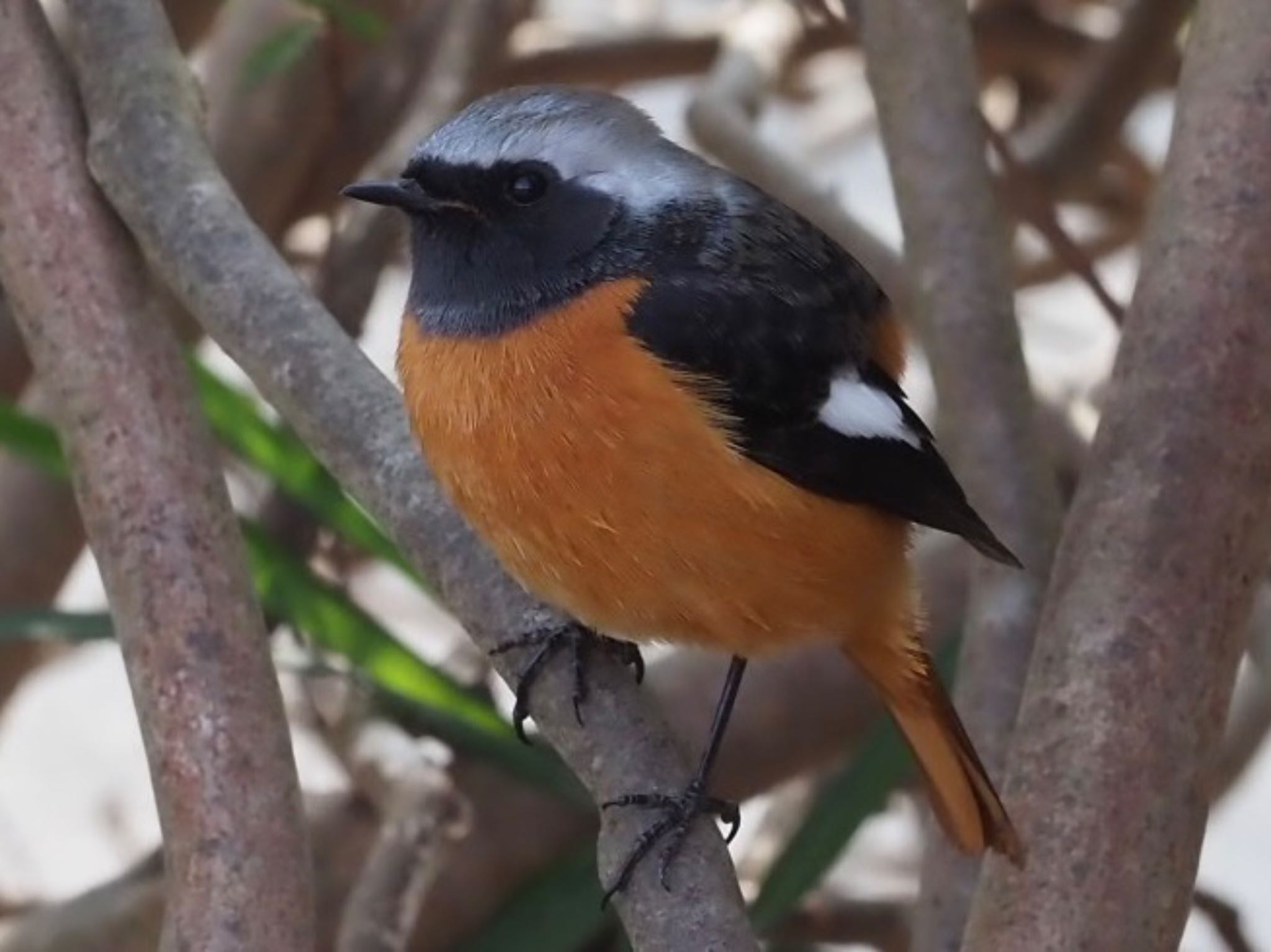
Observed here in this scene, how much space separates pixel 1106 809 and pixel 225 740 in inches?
25.6

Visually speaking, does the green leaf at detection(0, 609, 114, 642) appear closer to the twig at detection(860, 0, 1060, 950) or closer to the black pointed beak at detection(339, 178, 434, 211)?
the black pointed beak at detection(339, 178, 434, 211)

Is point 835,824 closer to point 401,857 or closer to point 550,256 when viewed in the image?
point 401,857

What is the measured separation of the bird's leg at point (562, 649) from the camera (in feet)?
5.08

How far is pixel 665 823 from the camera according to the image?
138 centimetres

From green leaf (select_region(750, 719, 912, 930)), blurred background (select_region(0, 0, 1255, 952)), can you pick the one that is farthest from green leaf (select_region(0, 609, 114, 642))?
green leaf (select_region(750, 719, 912, 930))

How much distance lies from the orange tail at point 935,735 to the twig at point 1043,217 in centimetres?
51

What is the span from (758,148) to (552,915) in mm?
986

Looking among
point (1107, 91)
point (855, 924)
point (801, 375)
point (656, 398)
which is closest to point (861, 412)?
point (801, 375)

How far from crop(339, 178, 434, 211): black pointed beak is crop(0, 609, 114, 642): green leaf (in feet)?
2.01

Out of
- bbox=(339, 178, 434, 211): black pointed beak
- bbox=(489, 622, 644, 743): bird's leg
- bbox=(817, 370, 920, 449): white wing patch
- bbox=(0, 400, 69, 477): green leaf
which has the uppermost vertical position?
bbox=(0, 400, 69, 477): green leaf

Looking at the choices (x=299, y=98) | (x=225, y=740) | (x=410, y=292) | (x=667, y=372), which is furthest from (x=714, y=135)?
(x=225, y=740)

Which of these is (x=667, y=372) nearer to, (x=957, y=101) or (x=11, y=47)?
(x=957, y=101)

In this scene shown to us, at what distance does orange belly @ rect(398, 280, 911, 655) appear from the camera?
1383 mm

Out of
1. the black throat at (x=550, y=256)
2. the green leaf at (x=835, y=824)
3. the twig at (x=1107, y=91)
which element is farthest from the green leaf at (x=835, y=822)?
the twig at (x=1107, y=91)
